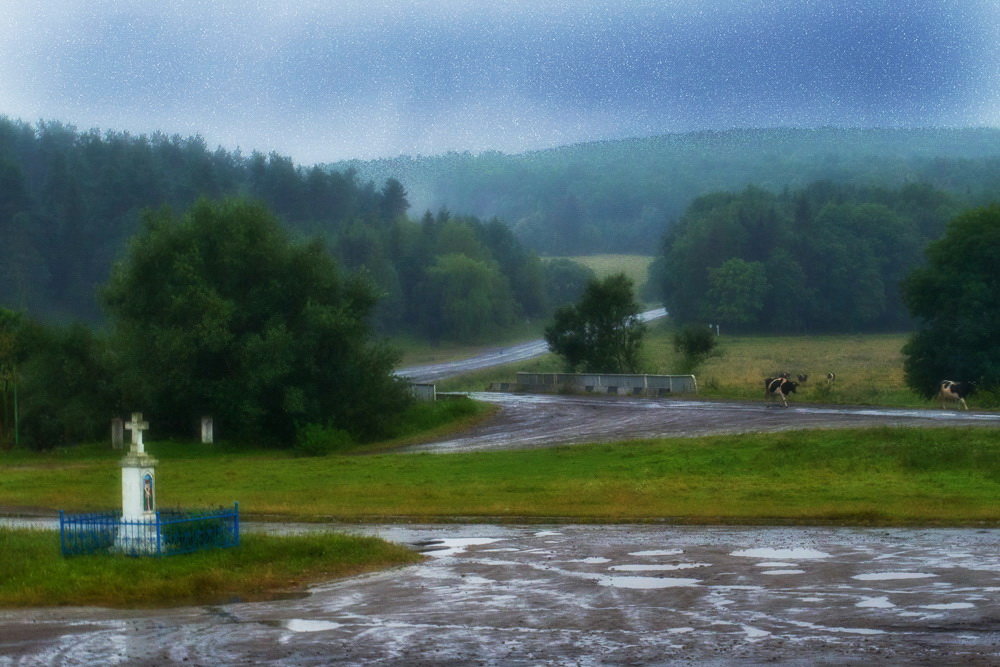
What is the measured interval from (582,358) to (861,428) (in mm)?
35057

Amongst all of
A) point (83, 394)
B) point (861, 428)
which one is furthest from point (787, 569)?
point (83, 394)

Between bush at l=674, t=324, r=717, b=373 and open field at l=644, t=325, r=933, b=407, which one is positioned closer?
open field at l=644, t=325, r=933, b=407

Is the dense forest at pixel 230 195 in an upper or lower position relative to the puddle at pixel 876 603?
upper

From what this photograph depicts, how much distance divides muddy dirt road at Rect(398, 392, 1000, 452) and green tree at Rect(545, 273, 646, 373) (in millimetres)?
14270

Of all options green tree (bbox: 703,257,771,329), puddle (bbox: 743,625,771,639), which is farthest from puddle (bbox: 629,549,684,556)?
green tree (bbox: 703,257,771,329)

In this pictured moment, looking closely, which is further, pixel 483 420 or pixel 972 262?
pixel 972 262

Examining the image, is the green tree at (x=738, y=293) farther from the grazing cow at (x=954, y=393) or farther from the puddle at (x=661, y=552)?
the puddle at (x=661, y=552)

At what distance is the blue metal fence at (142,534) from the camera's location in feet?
66.7

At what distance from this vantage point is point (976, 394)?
5731cm

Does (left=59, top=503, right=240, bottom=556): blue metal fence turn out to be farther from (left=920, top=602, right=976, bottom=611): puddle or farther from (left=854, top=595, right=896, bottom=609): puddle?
(left=920, top=602, right=976, bottom=611): puddle

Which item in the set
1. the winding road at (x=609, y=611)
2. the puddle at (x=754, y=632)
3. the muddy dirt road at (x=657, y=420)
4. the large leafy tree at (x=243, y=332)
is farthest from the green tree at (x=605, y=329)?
the puddle at (x=754, y=632)

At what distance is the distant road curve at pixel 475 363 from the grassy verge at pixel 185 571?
67.4 metres

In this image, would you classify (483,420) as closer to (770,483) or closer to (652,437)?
(652,437)

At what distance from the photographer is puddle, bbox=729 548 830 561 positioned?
21.2m
